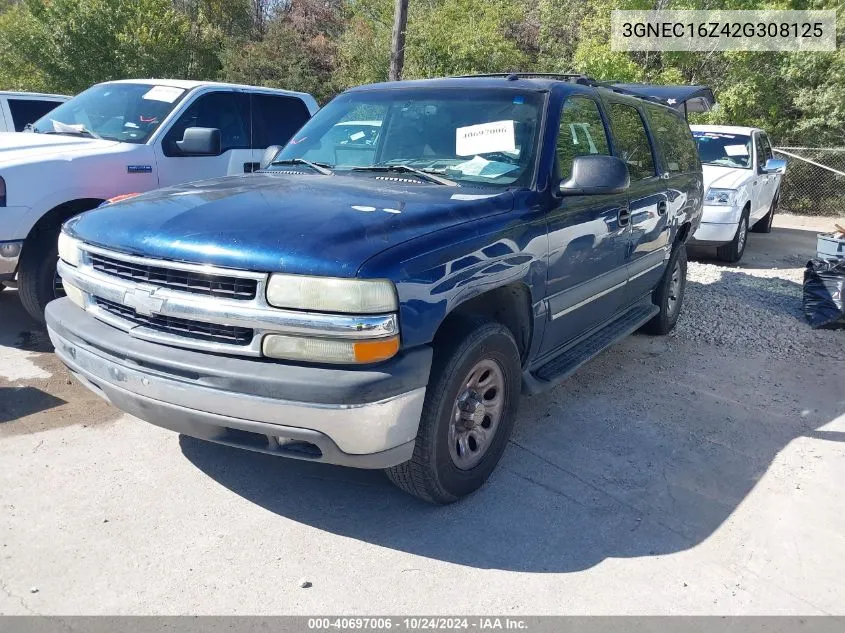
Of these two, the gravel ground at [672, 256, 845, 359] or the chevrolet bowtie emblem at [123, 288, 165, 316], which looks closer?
the chevrolet bowtie emblem at [123, 288, 165, 316]

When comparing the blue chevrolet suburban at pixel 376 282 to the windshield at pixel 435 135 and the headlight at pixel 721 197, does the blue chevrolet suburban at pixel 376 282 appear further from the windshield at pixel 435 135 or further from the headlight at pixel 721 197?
the headlight at pixel 721 197

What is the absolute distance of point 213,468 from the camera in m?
3.59

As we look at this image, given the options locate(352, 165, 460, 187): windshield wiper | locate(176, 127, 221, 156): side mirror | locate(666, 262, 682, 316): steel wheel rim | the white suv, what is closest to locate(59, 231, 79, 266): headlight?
locate(352, 165, 460, 187): windshield wiper

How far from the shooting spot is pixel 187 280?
2793 millimetres

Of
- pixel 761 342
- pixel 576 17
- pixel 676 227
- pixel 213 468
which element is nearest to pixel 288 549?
pixel 213 468

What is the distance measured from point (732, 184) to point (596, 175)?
702 centimetres

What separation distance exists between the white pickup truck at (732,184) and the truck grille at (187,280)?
24.3ft

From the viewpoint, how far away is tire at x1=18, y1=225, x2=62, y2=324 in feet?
16.5

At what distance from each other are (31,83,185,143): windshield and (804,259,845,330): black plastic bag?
6.21 metres

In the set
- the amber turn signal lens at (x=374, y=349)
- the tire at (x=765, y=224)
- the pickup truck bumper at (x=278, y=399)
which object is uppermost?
the amber turn signal lens at (x=374, y=349)

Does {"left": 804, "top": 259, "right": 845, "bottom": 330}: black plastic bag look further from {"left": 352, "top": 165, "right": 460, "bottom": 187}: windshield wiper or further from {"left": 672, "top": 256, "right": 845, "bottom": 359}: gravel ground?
{"left": 352, "top": 165, "right": 460, "bottom": 187}: windshield wiper

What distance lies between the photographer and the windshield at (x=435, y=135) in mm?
3740

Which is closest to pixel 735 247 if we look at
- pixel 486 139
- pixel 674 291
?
pixel 674 291

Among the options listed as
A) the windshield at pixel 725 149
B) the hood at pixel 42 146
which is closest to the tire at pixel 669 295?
the hood at pixel 42 146
